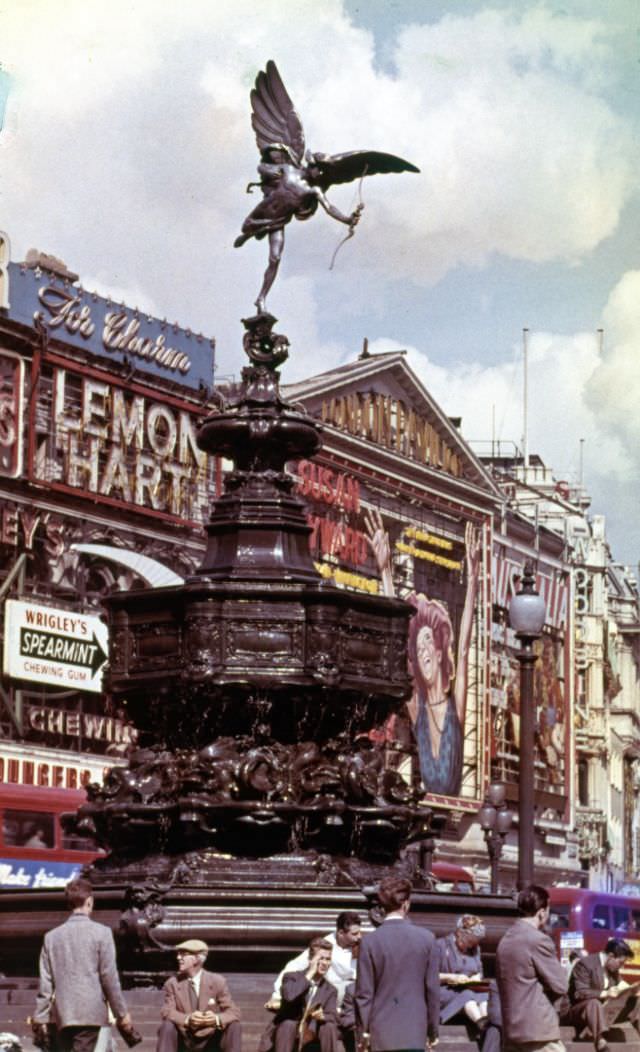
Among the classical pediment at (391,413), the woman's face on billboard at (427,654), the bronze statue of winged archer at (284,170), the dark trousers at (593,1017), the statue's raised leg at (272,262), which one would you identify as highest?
the classical pediment at (391,413)

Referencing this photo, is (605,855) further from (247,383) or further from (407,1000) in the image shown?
(407,1000)

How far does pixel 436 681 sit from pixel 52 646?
95.7ft

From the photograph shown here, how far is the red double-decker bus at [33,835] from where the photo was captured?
4397 cm

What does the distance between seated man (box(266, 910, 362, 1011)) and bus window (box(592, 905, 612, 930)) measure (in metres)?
46.5

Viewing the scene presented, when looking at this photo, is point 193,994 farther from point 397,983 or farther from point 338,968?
point 397,983

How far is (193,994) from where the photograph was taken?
15.8 m

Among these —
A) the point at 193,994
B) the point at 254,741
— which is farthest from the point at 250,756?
the point at 193,994

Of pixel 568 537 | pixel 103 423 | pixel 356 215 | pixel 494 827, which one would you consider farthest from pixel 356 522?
pixel 356 215

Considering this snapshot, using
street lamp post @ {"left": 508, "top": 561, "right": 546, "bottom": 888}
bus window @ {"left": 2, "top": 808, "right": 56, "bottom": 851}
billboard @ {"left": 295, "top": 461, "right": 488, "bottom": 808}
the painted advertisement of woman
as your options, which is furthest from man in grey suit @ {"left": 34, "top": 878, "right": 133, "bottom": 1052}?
the painted advertisement of woman

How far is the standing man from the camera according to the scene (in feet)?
46.8

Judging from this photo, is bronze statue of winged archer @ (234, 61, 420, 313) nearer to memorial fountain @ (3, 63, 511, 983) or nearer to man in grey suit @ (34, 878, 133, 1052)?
memorial fountain @ (3, 63, 511, 983)

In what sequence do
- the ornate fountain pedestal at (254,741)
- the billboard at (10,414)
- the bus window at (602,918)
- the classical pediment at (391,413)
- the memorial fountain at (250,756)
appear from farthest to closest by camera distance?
the classical pediment at (391,413)
the billboard at (10,414)
the bus window at (602,918)
the ornate fountain pedestal at (254,741)
the memorial fountain at (250,756)

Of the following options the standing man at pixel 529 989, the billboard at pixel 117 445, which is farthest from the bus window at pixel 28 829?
the standing man at pixel 529 989

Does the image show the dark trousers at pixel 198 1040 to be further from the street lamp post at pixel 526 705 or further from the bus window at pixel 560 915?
the bus window at pixel 560 915
